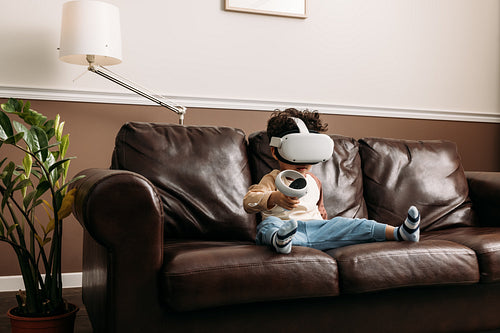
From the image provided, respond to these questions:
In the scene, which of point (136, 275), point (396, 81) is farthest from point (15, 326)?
point (396, 81)

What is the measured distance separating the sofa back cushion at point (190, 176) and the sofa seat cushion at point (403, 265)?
18.8 inches

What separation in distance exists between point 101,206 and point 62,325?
0.60 meters

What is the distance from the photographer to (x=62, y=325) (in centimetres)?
183

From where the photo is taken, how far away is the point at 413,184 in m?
2.41

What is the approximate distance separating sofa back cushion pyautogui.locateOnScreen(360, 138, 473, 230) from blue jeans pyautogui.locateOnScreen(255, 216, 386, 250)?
48cm

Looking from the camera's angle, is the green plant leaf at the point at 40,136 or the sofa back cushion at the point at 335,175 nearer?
the green plant leaf at the point at 40,136

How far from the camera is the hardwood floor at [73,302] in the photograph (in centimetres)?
212

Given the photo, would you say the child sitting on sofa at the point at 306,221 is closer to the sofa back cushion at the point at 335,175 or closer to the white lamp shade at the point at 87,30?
the sofa back cushion at the point at 335,175

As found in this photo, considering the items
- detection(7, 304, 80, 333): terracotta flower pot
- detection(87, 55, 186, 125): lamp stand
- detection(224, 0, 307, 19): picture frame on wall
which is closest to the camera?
detection(7, 304, 80, 333): terracotta flower pot

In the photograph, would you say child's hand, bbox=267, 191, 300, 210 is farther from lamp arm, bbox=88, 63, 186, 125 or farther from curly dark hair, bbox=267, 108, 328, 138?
lamp arm, bbox=88, 63, 186, 125

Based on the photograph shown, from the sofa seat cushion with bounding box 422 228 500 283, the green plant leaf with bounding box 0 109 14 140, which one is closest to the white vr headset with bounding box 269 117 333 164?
the sofa seat cushion with bounding box 422 228 500 283

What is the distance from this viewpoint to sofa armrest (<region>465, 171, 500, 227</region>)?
2.40 metres

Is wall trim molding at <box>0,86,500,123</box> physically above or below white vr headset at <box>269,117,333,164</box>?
above

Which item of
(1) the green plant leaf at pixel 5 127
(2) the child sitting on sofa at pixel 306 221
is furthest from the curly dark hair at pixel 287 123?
(1) the green plant leaf at pixel 5 127
